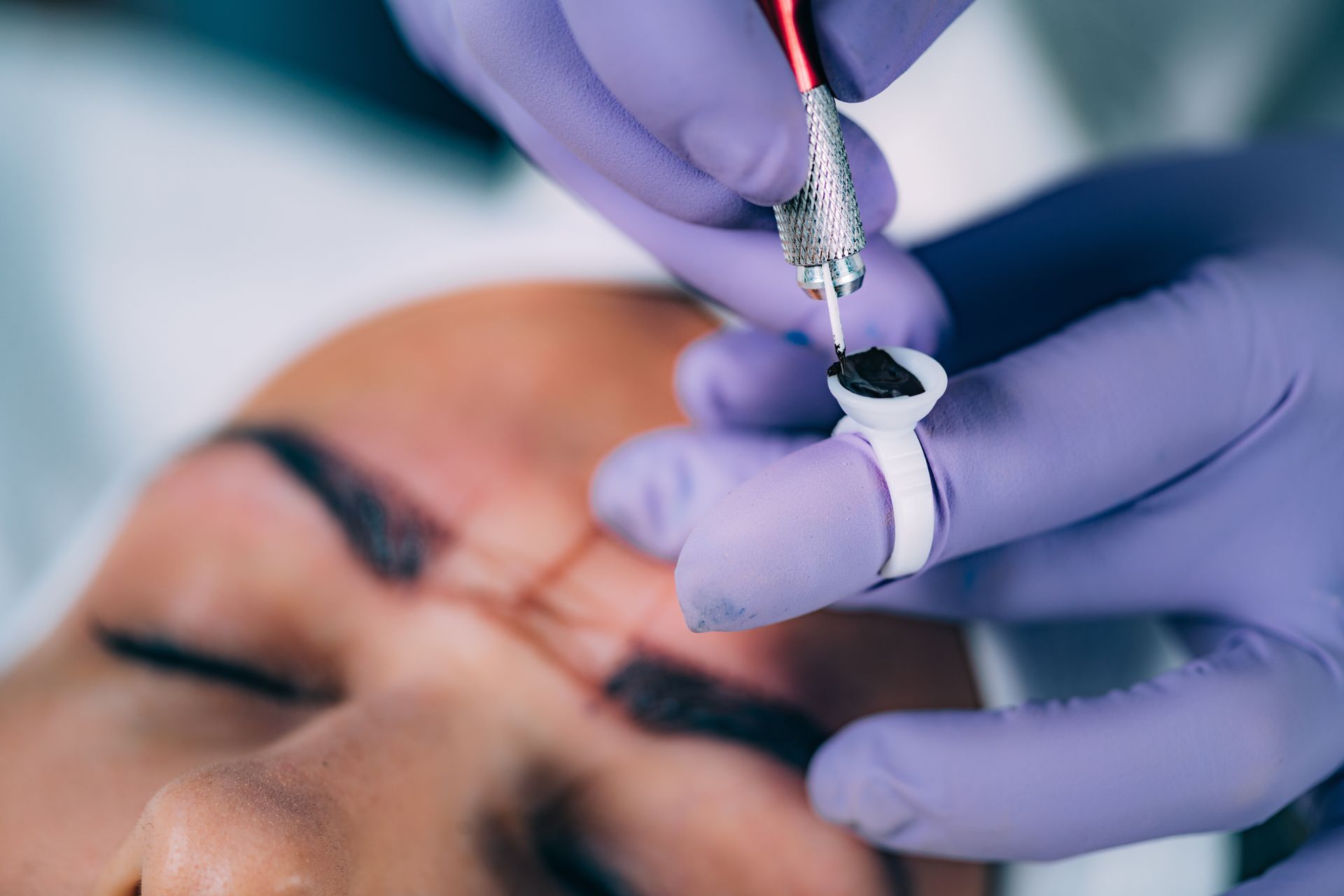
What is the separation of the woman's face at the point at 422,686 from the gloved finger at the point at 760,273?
0.17 metres

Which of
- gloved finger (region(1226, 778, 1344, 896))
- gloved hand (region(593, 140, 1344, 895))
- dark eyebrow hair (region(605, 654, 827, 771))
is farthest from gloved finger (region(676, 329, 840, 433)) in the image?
gloved finger (region(1226, 778, 1344, 896))

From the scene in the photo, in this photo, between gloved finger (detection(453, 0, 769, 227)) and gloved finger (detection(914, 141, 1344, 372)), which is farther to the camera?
gloved finger (detection(914, 141, 1344, 372))

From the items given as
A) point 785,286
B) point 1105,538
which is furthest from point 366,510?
point 1105,538

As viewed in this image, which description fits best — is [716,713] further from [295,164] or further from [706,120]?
[295,164]

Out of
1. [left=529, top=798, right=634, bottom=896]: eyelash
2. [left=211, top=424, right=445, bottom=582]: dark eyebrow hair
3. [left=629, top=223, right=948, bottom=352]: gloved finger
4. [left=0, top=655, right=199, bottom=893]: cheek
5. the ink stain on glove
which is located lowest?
[left=529, top=798, right=634, bottom=896]: eyelash

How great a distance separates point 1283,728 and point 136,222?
1559mm

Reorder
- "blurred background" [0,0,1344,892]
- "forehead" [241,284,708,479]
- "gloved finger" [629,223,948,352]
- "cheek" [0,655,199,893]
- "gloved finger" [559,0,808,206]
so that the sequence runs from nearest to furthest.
Answer: "gloved finger" [559,0,808,206], "cheek" [0,655,199,893], "gloved finger" [629,223,948,352], "forehead" [241,284,708,479], "blurred background" [0,0,1344,892]

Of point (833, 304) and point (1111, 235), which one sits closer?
point (833, 304)

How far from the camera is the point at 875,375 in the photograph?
1.93 ft

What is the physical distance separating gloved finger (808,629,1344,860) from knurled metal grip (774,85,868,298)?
346 millimetres

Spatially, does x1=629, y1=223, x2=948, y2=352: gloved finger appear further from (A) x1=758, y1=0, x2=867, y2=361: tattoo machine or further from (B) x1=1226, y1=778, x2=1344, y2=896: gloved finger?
(B) x1=1226, y1=778, x2=1344, y2=896: gloved finger

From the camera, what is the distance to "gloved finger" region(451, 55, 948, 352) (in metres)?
0.76

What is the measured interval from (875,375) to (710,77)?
0.64 feet

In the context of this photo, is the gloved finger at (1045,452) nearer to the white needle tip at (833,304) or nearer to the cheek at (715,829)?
the white needle tip at (833,304)
